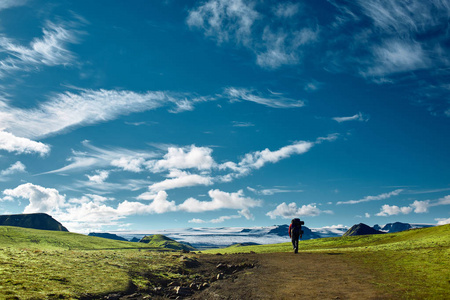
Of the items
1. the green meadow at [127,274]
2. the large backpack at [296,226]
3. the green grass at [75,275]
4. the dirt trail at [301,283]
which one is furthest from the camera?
the large backpack at [296,226]

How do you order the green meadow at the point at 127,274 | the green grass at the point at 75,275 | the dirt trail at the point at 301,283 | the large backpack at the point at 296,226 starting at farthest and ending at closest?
the large backpack at the point at 296,226
the dirt trail at the point at 301,283
the green grass at the point at 75,275
the green meadow at the point at 127,274

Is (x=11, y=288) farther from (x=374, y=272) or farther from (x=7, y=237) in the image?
(x=7, y=237)

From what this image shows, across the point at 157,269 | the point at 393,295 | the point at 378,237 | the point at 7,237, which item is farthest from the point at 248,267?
the point at 7,237

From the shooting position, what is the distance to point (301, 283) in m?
19.2

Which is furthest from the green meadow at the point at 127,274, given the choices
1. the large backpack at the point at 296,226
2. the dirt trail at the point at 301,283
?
the large backpack at the point at 296,226

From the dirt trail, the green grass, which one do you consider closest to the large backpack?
the dirt trail

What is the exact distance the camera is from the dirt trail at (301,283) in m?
16.3

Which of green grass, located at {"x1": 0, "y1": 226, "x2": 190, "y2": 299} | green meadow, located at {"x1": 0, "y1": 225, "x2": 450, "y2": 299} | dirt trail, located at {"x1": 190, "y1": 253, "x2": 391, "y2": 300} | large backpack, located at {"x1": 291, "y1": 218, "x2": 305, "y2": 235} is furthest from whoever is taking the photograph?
large backpack, located at {"x1": 291, "y1": 218, "x2": 305, "y2": 235}

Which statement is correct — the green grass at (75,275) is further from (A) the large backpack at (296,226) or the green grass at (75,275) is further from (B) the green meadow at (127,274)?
(A) the large backpack at (296,226)

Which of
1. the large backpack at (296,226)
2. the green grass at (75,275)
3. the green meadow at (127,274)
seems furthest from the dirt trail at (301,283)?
the large backpack at (296,226)

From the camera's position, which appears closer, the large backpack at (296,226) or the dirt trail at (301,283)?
the dirt trail at (301,283)

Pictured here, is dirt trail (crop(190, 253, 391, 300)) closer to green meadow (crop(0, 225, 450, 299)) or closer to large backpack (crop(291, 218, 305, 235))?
green meadow (crop(0, 225, 450, 299))

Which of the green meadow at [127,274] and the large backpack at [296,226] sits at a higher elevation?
the large backpack at [296,226]

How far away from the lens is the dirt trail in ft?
53.4
